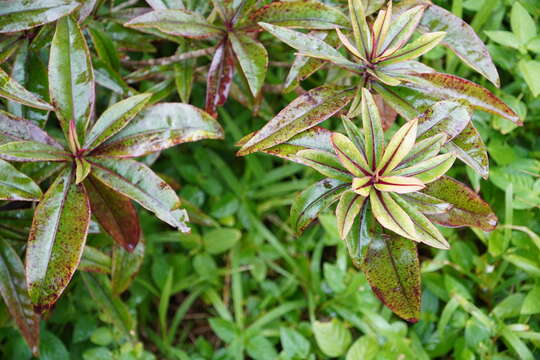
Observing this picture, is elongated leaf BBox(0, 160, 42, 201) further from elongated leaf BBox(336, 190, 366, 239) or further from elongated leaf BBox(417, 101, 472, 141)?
elongated leaf BBox(417, 101, 472, 141)

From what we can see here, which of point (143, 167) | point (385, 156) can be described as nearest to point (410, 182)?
point (385, 156)

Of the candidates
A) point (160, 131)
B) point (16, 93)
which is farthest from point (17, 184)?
point (160, 131)

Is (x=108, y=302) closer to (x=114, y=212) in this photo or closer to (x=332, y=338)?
(x=114, y=212)

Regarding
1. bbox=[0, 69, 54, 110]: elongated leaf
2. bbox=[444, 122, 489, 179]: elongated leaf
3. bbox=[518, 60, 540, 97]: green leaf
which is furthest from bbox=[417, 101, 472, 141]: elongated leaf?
bbox=[0, 69, 54, 110]: elongated leaf

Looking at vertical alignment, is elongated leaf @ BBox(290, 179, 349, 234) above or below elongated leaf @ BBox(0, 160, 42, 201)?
below

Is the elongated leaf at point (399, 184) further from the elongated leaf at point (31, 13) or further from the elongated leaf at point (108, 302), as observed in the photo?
the elongated leaf at point (108, 302)
